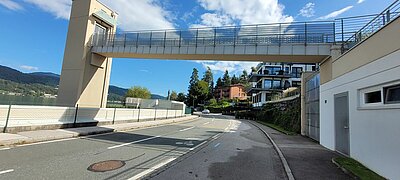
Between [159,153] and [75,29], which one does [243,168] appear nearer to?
[159,153]

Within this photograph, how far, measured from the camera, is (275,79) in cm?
6938

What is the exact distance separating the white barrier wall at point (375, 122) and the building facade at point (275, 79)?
55070 mm

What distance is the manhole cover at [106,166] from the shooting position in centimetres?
651

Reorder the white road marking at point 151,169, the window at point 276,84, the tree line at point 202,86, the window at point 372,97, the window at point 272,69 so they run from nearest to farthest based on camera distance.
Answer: the white road marking at point 151,169 < the window at point 372,97 < the window at point 276,84 < the window at point 272,69 < the tree line at point 202,86

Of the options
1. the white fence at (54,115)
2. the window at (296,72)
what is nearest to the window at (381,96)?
the white fence at (54,115)

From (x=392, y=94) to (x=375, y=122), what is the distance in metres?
1.04

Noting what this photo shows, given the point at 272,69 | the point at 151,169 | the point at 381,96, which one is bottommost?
the point at 151,169

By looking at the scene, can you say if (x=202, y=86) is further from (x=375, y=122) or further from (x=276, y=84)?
(x=375, y=122)

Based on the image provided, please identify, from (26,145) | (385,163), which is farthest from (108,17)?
(385,163)

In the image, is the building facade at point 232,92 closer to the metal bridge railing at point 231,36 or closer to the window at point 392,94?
the metal bridge railing at point 231,36

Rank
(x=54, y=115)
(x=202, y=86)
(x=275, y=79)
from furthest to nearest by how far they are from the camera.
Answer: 1. (x=202, y=86)
2. (x=275, y=79)
3. (x=54, y=115)

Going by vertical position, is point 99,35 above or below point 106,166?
above

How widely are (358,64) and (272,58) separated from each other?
8303 millimetres

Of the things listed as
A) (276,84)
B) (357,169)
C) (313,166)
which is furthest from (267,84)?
(357,169)
